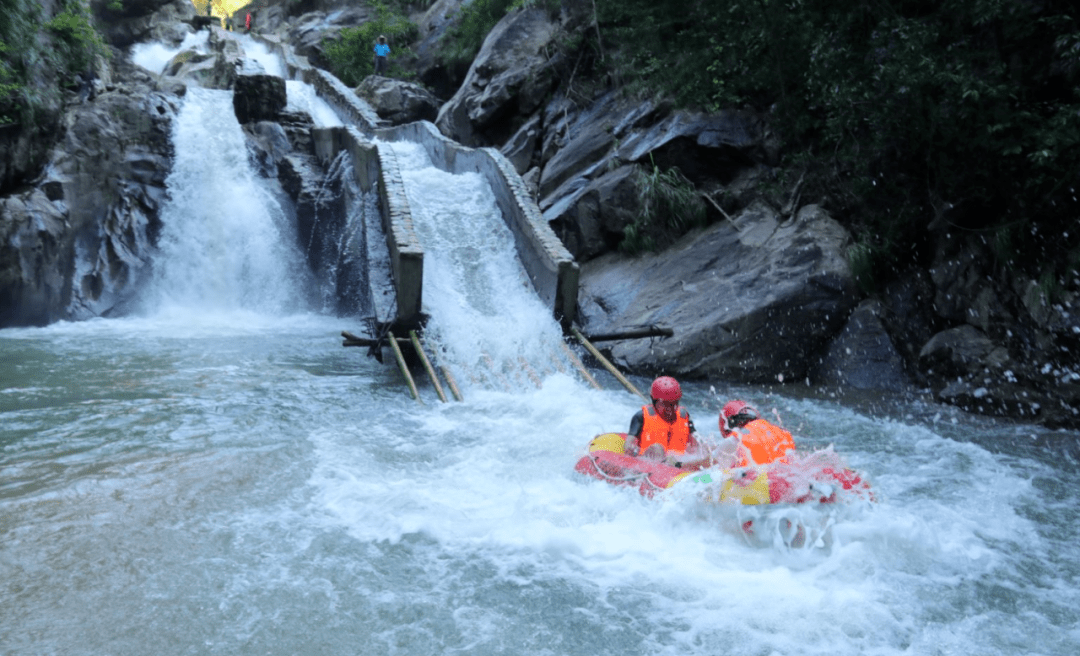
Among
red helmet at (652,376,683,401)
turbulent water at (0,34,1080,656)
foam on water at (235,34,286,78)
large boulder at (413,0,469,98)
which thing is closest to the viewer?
turbulent water at (0,34,1080,656)

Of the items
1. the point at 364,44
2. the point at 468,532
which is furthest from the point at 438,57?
the point at 468,532

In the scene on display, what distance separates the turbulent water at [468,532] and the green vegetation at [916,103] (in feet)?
7.85

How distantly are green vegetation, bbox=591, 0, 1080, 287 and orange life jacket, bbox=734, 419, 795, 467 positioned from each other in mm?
4348

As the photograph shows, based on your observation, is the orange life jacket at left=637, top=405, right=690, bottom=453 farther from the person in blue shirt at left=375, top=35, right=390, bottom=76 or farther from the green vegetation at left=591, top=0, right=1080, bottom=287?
the person in blue shirt at left=375, top=35, right=390, bottom=76

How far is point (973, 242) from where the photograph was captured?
9.06m

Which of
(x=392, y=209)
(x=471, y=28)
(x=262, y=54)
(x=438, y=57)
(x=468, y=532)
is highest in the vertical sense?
(x=262, y=54)

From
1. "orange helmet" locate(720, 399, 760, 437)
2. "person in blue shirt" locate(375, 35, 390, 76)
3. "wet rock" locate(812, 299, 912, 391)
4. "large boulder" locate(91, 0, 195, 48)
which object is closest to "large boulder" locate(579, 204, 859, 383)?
"wet rock" locate(812, 299, 912, 391)

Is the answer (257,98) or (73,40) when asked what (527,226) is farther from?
(73,40)

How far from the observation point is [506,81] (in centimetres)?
1725

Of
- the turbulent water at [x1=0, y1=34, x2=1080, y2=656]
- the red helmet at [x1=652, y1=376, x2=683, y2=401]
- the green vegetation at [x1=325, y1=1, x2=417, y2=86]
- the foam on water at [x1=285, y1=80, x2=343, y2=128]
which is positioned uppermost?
the green vegetation at [x1=325, y1=1, x2=417, y2=86]

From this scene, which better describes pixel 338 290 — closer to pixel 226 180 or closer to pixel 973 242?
pixel 226 180

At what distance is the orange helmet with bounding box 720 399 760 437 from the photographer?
5.46m

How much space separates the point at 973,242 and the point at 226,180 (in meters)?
13.4

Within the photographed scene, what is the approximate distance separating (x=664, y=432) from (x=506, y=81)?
42.9 feet
